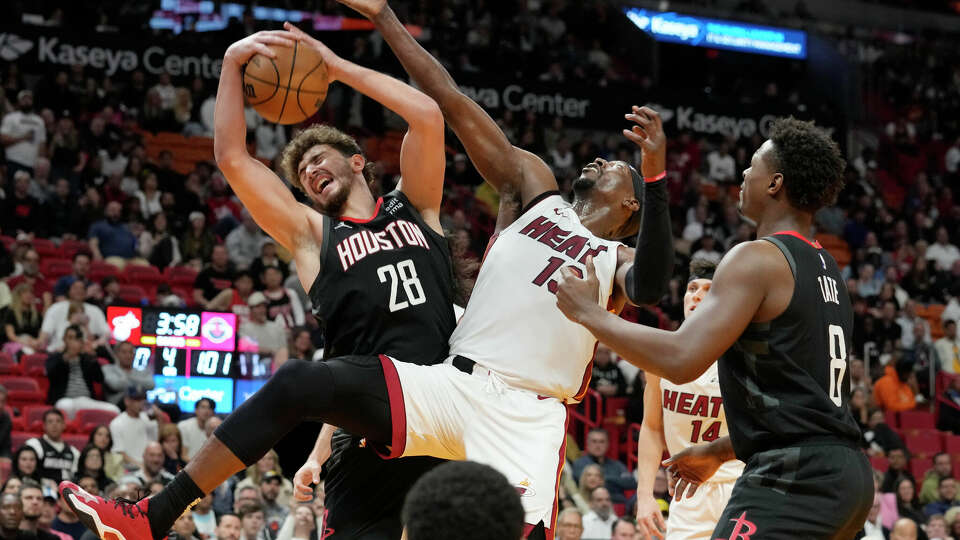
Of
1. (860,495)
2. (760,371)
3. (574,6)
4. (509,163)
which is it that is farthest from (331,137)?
(574,6)

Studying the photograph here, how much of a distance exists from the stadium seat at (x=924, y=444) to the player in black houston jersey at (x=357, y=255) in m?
12.8

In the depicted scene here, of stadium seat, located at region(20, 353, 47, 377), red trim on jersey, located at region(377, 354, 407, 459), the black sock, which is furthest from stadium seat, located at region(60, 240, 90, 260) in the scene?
red trim on jersey, located at region(377, 354, 407, 459)

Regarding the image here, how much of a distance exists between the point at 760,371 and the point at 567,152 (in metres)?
16.9

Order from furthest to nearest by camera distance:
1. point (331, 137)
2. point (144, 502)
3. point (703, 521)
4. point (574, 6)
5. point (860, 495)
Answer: point (574, 6)
point (703, 521)
point (331, 137)
point (144, 502)
point (860, 495)

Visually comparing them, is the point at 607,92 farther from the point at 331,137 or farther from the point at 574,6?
the point at 331,137

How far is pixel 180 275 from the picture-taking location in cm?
1516

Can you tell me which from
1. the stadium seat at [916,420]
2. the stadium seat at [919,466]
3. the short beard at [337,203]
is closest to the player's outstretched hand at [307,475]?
the short beard at [337,203]

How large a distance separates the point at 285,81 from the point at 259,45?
19 cm

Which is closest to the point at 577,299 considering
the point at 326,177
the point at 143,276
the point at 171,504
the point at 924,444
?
the point at 326,177

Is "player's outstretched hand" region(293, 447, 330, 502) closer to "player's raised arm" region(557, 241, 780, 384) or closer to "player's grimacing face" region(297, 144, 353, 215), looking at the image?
"player's grimacing face" region(297, 144, 353, 215)

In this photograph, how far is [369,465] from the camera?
5.11 meters

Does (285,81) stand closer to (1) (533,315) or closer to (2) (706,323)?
(1) (533,315)

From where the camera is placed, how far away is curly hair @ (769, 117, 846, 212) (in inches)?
167

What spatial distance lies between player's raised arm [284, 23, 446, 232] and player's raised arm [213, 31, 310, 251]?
0.17 meters
